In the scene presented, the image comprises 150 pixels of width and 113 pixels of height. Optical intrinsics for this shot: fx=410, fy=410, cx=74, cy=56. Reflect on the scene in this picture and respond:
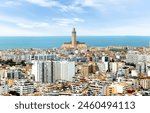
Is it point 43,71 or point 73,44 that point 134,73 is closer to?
point 73,44

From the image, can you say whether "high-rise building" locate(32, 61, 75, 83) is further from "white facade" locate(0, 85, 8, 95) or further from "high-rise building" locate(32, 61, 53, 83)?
"white facade" locate(0, 85, 8, 95)

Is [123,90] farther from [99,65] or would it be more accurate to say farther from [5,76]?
[5,76]

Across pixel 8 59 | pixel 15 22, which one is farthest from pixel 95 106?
pixel 8 59

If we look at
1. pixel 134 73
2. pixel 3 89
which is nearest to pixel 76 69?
pixel 134 73

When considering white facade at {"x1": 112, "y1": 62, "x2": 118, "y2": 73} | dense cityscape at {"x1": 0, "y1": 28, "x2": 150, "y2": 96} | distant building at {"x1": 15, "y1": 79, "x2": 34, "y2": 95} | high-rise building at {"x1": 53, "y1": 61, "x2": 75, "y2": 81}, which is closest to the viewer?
distant building at {"x1": 15, "y1": 79, "x2": 34, "y2": 95}

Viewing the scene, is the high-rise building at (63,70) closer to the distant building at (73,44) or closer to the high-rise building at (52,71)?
the high-rise building at (52,71)

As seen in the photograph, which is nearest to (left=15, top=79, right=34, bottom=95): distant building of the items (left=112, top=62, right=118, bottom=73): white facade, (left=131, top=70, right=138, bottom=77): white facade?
(left=112, top=62, right=118, bottom=73): white facade
